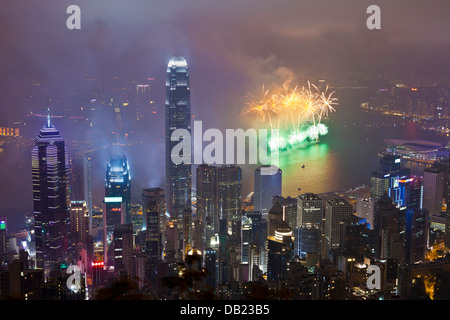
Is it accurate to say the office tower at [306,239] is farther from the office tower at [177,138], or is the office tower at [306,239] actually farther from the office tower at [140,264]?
the office tower at [177,138]

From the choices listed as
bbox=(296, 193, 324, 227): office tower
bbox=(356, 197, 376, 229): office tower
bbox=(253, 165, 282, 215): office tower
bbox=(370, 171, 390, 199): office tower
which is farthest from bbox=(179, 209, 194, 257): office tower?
bbox=(370, 171, 390, 199): office tower

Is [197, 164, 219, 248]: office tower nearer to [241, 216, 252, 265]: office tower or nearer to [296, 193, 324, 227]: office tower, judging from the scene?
[241, 216, 252, 265]: office tower

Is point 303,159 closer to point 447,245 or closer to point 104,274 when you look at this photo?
point 447,245

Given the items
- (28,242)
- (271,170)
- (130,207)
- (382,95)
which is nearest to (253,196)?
(271,170)

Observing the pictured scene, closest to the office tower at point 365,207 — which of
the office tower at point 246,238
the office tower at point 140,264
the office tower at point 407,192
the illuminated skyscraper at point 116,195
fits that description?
the office tower at point 407,192

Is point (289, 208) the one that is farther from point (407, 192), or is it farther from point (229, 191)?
point (407, 192)
